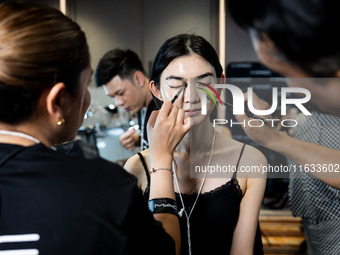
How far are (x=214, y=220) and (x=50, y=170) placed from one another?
0.63m

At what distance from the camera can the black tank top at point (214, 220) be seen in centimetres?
105

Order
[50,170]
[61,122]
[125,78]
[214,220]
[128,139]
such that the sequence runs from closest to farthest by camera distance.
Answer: [50,170] < [61,122] < [214,220] < [128,139] < [125,78]

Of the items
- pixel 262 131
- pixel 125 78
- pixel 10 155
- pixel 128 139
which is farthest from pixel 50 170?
pixel 125 78

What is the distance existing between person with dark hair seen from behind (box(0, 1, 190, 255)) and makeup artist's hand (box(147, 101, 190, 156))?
0.73 ft

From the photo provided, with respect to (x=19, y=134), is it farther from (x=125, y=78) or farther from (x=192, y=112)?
(x=125, y=78)

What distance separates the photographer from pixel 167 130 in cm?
85

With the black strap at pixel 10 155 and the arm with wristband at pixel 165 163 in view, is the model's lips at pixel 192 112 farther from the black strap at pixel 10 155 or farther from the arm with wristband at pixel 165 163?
the black strap at pixel 10 155

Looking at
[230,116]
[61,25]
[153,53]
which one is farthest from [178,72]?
[153,53]

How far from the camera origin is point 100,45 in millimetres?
3295

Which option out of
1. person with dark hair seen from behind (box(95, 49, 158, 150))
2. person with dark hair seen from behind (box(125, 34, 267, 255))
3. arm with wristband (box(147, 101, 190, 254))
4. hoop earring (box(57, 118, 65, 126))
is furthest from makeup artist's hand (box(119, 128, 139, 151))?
hoop earring (box(57, 118, 65, 126))

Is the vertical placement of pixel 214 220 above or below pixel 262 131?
below

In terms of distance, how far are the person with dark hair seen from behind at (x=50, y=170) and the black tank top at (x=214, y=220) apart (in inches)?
16.0

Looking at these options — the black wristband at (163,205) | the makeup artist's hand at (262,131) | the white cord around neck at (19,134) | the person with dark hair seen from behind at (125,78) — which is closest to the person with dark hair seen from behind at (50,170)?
the white cord around neck at (19,134)

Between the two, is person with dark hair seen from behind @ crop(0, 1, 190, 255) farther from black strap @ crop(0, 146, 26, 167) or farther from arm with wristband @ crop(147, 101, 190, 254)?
arm with wristband @ crop(147, 101, 190, 254)
